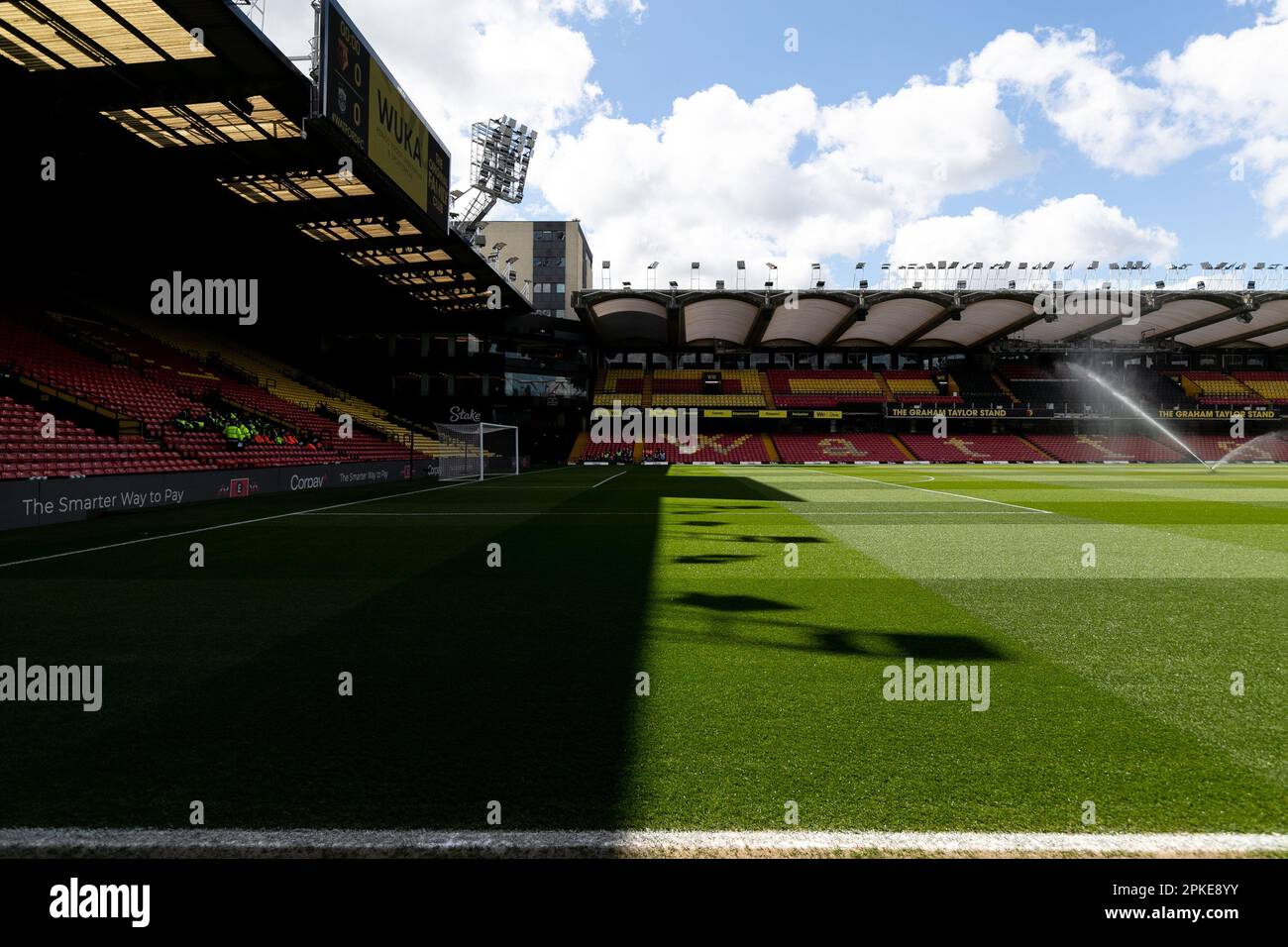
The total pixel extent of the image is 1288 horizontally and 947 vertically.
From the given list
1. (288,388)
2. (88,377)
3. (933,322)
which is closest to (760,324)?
(933,322)

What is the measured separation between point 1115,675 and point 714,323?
55.6m

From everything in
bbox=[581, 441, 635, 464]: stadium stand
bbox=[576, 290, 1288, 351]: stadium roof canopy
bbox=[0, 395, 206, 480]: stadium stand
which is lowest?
bbox=[0, 395, 206, 480]: stadium stand

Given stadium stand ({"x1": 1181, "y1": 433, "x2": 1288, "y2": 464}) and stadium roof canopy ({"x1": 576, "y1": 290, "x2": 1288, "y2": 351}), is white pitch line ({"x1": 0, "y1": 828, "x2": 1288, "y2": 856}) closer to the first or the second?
stadium roof canopy ({"x1": 576, "y1": 290, "x2": 1288, "y2": 351})

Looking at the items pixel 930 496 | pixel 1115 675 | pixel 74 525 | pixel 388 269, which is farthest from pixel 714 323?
pixel 1115 675

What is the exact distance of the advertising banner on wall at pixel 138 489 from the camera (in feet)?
44.4

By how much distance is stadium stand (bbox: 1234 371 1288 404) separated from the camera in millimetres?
64113

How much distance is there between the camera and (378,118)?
21672 mm

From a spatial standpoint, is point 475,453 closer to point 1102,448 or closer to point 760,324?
point 760,324

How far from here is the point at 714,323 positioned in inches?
2287

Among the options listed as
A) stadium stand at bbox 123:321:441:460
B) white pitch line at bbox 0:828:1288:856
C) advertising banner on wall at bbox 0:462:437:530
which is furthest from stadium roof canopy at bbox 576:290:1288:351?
white pitch line at bbox 0:828:1288:856

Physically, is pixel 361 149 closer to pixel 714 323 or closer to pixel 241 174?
pixel 241 174

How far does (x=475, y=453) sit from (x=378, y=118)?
23.9m

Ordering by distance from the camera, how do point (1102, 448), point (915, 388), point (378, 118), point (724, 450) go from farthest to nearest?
1. point (915, 388)
2. point (1102, 448)
3. point (724, 450)
4. point (378, 118)

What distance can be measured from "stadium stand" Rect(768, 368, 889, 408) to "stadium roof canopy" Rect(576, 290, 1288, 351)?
3.20 m
